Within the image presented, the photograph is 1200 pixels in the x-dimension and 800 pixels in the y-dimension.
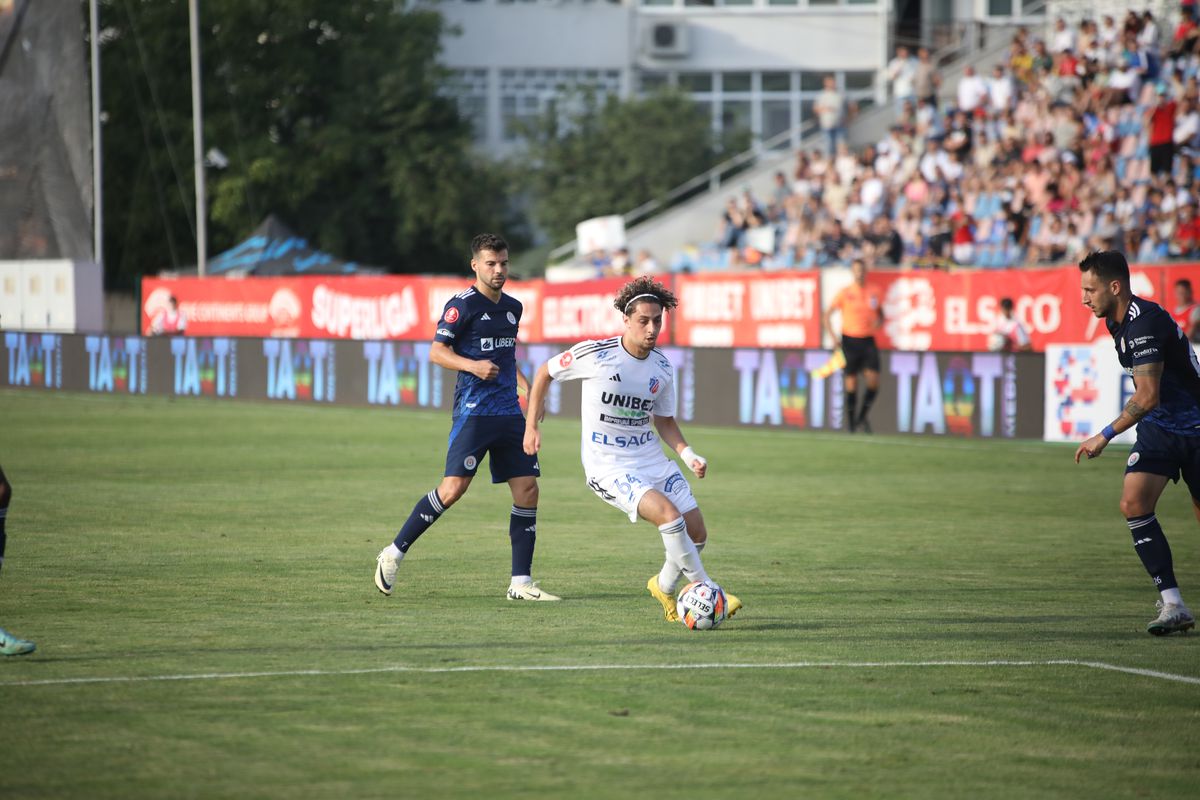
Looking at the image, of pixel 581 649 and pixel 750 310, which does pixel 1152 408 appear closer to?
pixel 581 649

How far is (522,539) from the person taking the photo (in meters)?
10.4

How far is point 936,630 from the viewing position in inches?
368

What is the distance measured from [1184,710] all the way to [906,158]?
28044mm

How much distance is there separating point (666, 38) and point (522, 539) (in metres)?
50.9

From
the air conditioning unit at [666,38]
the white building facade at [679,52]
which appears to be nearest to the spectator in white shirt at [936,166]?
the white building facade at [679,52]

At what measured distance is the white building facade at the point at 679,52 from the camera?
59.8 meters

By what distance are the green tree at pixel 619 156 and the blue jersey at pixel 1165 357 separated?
1714 inches

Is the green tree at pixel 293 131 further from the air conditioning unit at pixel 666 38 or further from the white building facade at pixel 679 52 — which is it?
the air conditioning unit at pixel 666 38

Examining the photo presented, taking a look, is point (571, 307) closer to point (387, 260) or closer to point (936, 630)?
point (936, 630)

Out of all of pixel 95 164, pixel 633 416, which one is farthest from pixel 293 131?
pixel 633 416

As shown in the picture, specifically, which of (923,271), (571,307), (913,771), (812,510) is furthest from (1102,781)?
(571,307)

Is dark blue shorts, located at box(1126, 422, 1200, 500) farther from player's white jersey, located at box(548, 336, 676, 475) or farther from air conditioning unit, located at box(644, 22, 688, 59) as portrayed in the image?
air conditioning unit, located at box(644, 22, 688, 59)

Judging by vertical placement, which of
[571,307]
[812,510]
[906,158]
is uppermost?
[906,158]

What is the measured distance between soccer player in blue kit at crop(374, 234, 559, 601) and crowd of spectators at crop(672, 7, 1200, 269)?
1782cm
